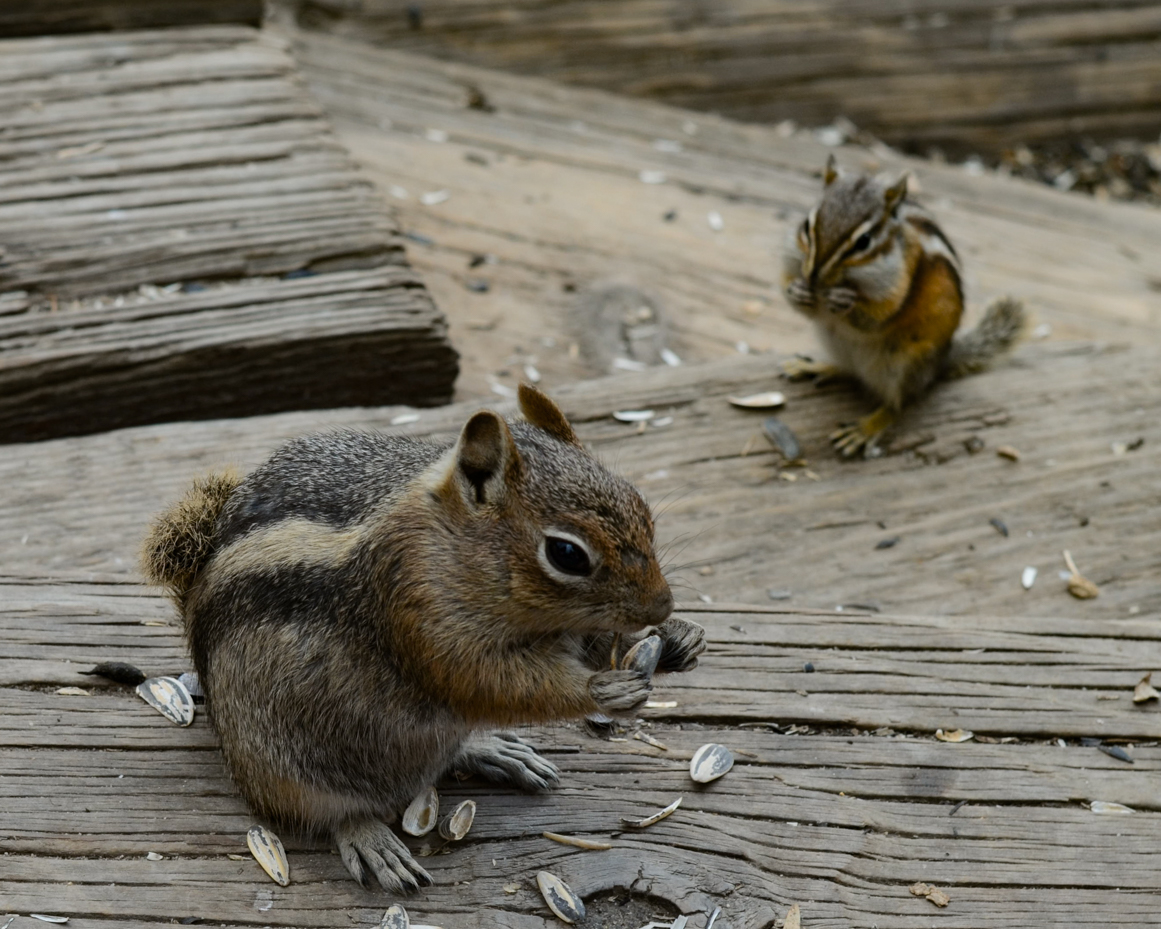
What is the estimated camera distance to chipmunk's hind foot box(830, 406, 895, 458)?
4312 millimetres

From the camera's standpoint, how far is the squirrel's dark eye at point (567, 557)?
2.58m

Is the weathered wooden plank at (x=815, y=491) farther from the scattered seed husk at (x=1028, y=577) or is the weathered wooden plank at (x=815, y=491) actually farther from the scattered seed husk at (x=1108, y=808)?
the scattered seed husk at (x=1108, y=808)

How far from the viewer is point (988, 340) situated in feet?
16.2

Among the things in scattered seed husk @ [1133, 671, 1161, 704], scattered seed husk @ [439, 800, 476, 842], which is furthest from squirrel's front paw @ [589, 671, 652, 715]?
scattered seed husk @ [1133, 671, 1161, 704]

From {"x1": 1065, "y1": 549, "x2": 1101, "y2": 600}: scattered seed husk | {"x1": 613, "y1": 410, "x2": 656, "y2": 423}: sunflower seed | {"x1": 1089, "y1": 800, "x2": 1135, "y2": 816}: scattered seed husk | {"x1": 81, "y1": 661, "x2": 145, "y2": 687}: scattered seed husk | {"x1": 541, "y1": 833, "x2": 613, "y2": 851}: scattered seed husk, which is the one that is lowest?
{"x1": 1089, "y1": 800, "x2": 1135, "y2": 816}: scattered seed husk

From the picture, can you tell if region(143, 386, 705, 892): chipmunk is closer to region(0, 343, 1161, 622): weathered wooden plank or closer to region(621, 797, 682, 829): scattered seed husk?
region(621, 797, 682, 829): scattered seed husk

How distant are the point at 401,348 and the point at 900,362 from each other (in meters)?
1.83

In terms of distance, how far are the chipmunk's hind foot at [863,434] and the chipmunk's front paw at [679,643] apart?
165 cm

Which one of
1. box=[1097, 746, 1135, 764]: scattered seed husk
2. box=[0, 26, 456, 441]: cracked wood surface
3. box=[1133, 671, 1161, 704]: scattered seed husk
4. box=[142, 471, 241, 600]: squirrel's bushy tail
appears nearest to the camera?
box=[142, 471, 241, 600]: squirrel's bushy tail

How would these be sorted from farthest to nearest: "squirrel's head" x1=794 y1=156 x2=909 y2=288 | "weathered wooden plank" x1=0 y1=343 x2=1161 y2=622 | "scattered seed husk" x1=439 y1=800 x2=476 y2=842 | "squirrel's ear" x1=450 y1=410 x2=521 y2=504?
1. "squirrel's head" x1=794 y1=156 x2=909 y2=288
2. "weathered wooden plank" x1=0 y1=343 x2=1161 y2=622
3. "scattered seed husk" x1=439 y1=800 x2=476 y2=842
4. "squirrel's ear" x1=450 y1=410 x2=521 y2=504

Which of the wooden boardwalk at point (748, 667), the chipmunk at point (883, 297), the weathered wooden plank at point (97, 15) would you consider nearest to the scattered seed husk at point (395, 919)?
the wooden boardwalk at point (748, 667)

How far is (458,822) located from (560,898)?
31 centimetres

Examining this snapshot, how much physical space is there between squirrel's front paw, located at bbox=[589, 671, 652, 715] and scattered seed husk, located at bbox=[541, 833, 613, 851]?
352mm

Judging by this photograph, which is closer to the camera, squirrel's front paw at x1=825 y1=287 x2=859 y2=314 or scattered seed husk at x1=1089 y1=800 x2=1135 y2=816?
scattered seed husk at x1=1089 y1=800 x2=1135 y2=816
